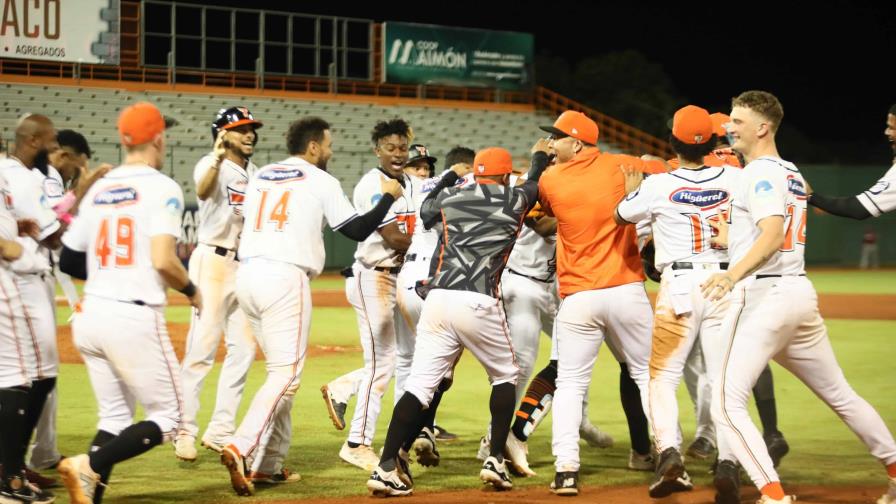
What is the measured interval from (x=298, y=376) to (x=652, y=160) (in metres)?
2.95

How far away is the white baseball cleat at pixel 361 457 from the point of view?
7.26 m

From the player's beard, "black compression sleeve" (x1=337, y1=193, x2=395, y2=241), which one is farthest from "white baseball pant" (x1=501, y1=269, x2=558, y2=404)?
the player's beard

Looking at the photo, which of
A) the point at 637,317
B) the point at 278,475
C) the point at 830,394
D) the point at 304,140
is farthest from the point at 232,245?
the point at 830,394

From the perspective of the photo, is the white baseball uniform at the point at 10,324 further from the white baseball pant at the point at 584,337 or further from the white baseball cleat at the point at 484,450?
the white baseball pant at the point at 584,337

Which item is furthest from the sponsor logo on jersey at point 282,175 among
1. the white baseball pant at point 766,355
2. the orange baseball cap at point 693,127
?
the white baseball pant at point 766,355

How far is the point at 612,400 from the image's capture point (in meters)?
10.3

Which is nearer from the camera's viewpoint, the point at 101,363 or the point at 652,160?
the point at 101,363

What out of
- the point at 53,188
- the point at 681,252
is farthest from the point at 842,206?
the point at 53,188

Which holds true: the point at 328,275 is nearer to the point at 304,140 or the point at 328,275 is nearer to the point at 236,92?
the point at 236,92

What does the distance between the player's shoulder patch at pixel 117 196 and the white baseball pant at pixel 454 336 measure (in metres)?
2.01

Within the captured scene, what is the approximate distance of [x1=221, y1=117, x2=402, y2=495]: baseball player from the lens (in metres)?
6.54

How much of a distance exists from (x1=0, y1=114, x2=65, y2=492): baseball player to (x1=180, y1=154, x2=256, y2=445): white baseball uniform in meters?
1.22

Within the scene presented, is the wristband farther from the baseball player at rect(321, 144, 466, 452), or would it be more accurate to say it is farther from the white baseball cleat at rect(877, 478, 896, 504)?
the white baseball cleat at rect(877, 478, 896, 504)

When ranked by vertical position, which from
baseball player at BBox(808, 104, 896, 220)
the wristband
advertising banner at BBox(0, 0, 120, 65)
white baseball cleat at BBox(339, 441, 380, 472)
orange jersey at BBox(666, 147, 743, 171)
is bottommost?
white baseball cleat at BBox(339, 441, 380, 472)
